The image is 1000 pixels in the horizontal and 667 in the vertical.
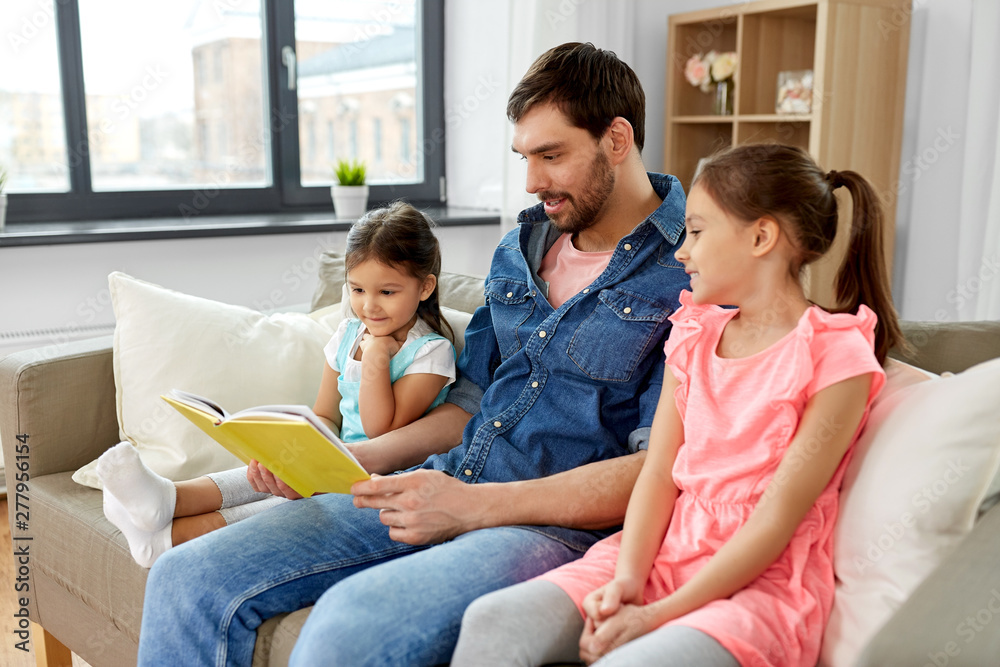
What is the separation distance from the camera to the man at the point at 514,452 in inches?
44.2

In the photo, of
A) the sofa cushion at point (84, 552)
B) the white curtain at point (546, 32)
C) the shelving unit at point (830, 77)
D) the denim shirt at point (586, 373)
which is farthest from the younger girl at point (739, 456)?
the white curtain at point (546, 32)

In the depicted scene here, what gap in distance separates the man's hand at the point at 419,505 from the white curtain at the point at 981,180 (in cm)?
183

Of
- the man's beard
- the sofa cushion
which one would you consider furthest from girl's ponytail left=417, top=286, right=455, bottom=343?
the sofa cushion

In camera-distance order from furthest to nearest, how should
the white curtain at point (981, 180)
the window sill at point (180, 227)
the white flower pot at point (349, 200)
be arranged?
the white flower pot at point (349, 200)
the window sill at point (180, 227)
the white curtain at point (981, 180)

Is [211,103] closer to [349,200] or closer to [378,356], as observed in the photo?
[349,200]

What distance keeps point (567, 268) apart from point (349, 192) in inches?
70.9

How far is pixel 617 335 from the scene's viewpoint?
1.32m

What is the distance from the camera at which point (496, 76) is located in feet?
11.0

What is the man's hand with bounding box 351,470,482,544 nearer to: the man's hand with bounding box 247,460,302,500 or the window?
the man's hand with bounding box 247,460,302,500

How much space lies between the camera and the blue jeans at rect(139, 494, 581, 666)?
106 centimetres

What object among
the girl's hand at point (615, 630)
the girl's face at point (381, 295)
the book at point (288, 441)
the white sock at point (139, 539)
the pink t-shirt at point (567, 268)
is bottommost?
the white sock at point (139, 539)

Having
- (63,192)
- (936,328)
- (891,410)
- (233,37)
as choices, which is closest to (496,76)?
(233,37)

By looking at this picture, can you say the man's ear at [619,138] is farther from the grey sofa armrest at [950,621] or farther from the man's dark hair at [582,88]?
the grey sofa armrest at [950,621]

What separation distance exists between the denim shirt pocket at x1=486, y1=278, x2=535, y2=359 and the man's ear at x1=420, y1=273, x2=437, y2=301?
0.16m
